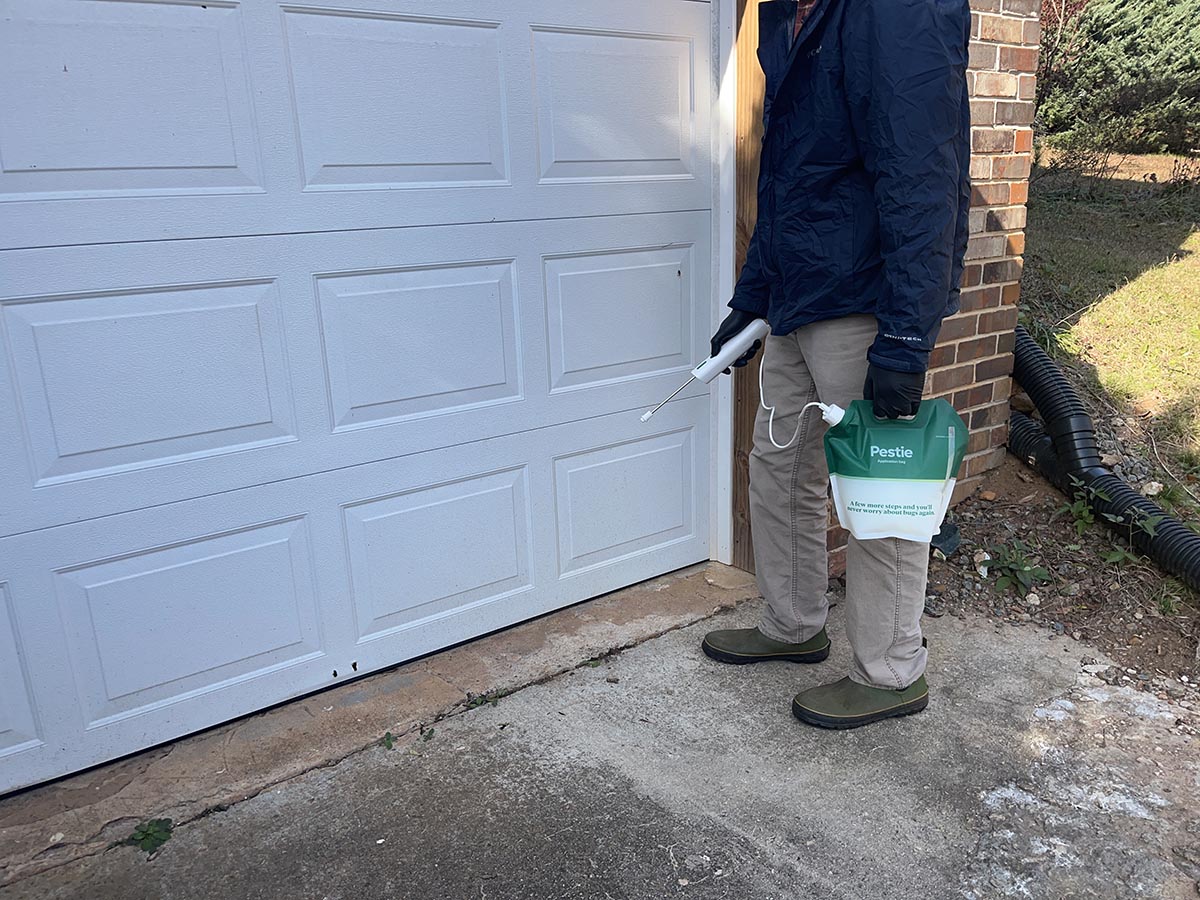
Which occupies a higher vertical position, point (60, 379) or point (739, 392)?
point (60, 379)

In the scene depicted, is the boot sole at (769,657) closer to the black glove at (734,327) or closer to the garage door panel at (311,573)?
the garage door panel at (311,573)

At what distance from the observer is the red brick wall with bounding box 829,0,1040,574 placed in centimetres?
331

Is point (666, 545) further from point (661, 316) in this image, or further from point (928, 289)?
point (928, 289)

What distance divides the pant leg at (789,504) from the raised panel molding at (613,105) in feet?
2.63

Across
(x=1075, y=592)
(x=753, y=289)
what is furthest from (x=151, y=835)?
(x=1075, y=592)

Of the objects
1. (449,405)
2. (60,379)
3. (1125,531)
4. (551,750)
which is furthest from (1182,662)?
(60,379)

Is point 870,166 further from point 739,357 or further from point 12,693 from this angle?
point 12,693

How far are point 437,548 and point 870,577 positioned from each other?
126 cm

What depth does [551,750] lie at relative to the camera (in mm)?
2439

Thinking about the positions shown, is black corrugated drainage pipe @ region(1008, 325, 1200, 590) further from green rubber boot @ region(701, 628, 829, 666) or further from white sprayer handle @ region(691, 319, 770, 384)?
white sprayer handle @ region(691, 319, 770, 384)

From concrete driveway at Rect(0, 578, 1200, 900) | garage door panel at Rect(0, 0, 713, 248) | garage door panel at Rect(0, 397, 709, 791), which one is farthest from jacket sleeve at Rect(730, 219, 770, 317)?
concrete driveway at Rect(0, 578, 1200, 900)

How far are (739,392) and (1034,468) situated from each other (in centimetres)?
152

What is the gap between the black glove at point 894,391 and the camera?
7.13ft

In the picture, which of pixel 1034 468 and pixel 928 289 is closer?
pixel 928 289
